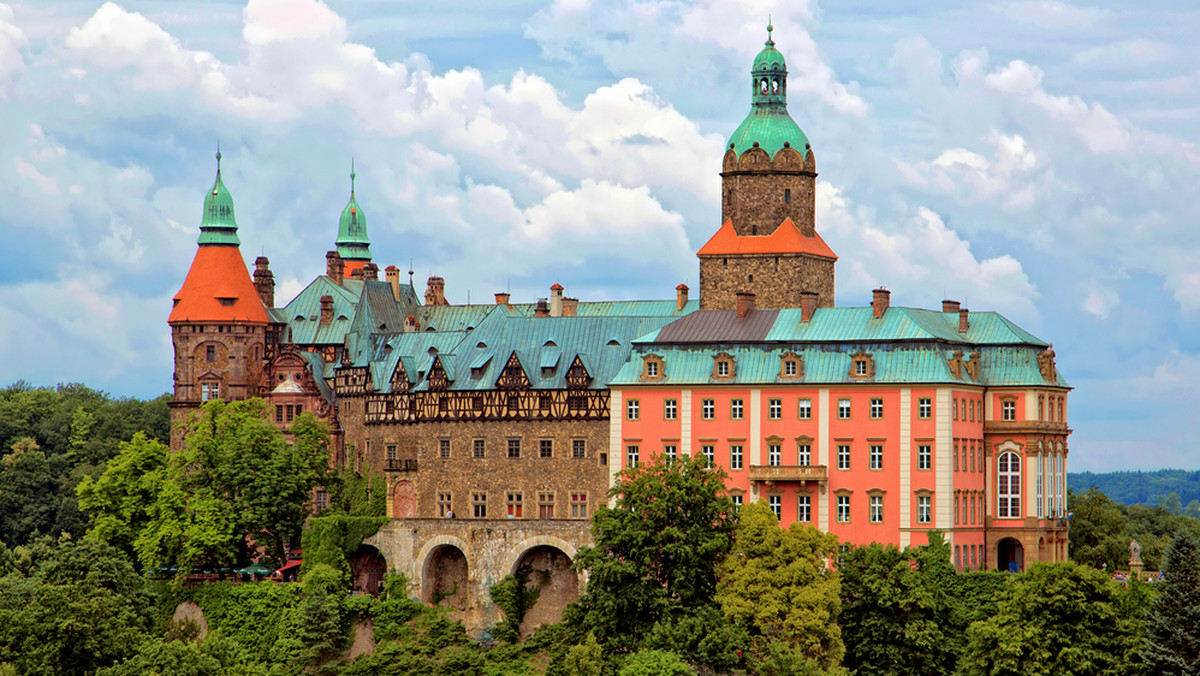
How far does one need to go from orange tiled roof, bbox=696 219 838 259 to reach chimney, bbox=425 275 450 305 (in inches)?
1000

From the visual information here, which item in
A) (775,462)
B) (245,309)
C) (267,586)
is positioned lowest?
(267,586)

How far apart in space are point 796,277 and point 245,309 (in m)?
30.9

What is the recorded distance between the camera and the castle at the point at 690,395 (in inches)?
3607

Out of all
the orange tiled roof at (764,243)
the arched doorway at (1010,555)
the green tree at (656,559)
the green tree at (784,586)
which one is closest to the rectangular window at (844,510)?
the arched doorway at (1010,555)

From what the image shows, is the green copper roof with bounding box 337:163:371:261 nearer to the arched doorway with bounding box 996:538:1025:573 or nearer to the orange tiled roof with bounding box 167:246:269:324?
the orange tiled roof with bounding box 167:246:269:324

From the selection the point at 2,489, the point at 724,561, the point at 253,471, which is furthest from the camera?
the point at 2,489

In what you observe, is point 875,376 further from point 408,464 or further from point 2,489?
point 2,489

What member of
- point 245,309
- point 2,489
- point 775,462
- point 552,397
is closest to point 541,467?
point 552,397

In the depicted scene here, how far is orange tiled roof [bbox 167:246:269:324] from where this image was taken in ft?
369

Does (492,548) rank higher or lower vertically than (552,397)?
lower

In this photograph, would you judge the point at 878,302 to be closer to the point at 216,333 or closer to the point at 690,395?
the point at 690,395

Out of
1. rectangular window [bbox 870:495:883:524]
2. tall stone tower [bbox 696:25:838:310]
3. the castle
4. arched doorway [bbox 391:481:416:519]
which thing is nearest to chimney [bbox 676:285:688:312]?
the castle

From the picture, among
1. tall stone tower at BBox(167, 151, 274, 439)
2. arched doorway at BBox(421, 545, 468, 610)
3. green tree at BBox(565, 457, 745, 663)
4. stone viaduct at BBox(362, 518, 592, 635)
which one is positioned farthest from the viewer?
tall stone tower at BBox(167, 151, 274, 439)

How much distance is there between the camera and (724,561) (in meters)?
83.5
